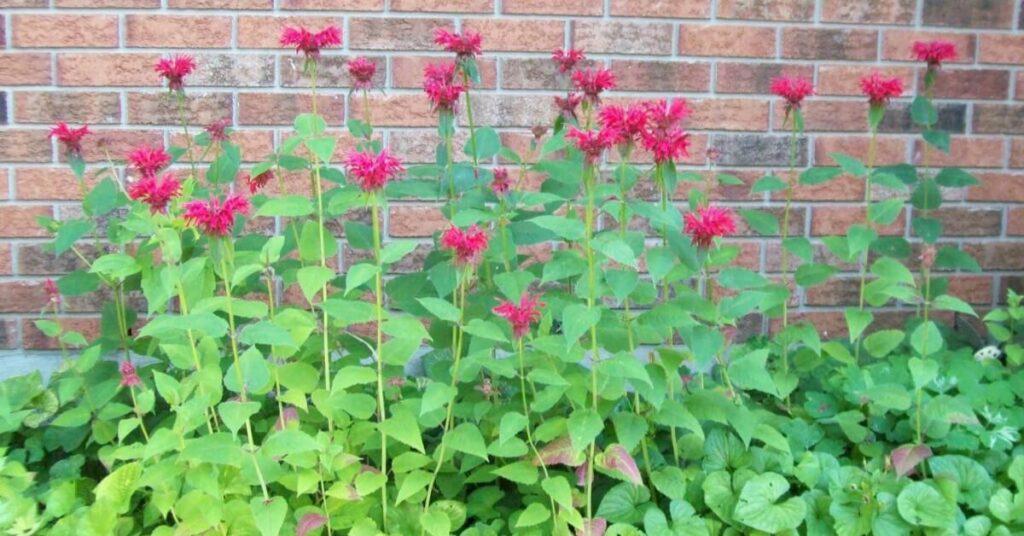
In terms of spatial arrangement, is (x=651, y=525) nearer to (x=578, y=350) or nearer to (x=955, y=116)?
(x=578, y=350)

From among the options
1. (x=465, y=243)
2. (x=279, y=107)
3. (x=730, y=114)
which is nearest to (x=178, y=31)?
(x=279, y=107)

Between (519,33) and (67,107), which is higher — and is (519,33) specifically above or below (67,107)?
above

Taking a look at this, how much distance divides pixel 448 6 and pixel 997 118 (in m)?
1.73

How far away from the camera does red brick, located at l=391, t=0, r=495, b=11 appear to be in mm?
2801

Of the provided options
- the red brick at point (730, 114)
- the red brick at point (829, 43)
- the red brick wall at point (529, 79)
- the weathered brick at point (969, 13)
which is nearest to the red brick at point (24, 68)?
the red brick wall at point (529, 79)

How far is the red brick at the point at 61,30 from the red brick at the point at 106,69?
36 mm

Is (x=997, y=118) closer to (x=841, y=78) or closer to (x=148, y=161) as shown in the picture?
(x=841, y=78)

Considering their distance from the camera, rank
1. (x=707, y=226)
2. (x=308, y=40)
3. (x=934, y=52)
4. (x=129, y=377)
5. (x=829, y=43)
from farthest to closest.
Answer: (x=829, y=43) < (x=934, y=52) < (x=129, y=377) < (x=308, y=40) < (x=707, y=226)

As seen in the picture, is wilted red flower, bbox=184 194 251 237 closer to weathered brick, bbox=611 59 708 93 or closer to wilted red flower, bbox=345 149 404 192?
wilted red flower, bbox=345 149 404 192

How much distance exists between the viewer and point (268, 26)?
9.12 ft

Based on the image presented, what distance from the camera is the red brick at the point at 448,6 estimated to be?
110 inches

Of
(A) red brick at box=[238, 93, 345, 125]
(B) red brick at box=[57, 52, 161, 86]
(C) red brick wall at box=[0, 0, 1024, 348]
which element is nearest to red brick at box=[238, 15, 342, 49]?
(C) red brick wall at box=[0, 0, 1024, 348]

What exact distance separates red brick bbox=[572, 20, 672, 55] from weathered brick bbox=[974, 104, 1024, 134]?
1.01 metres

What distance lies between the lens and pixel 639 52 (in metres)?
2.88
